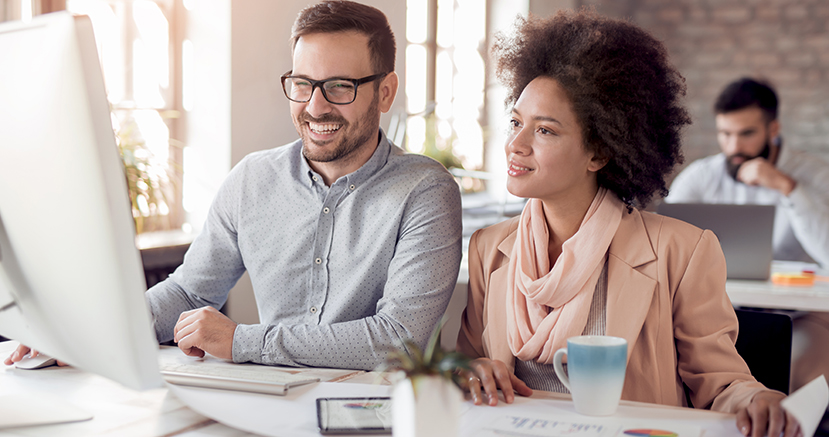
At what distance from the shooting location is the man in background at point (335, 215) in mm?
1433

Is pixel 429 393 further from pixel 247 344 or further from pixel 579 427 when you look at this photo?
pixel 247 344

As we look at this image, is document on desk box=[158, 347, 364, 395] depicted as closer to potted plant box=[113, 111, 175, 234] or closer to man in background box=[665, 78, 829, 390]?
potted plant box=[113, 111, 175, 234]

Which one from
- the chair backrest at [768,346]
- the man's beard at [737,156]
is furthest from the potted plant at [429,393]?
the man's beard at [737,156]

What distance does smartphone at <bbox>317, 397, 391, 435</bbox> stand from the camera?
849mm

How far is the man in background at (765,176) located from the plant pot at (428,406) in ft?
8.70

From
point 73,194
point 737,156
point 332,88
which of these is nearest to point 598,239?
point 332,88

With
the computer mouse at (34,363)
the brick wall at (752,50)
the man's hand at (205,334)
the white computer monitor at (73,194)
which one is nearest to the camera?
the white computer monitor at (73,194)

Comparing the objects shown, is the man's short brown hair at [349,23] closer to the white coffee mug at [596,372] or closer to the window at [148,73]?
the white coffee mug at [596,372]

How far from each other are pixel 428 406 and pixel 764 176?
2732 mm

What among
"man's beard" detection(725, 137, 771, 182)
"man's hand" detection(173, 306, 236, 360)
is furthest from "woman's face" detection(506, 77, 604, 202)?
"man's beard" detection(725, 137, 771, 182)

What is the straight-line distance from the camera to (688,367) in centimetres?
124

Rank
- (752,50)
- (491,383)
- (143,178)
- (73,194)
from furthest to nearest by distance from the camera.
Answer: (752,50) < (143,178) < (491,383) < (73,194)

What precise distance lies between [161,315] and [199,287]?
0.42 ft

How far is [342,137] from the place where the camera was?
1539 mm
